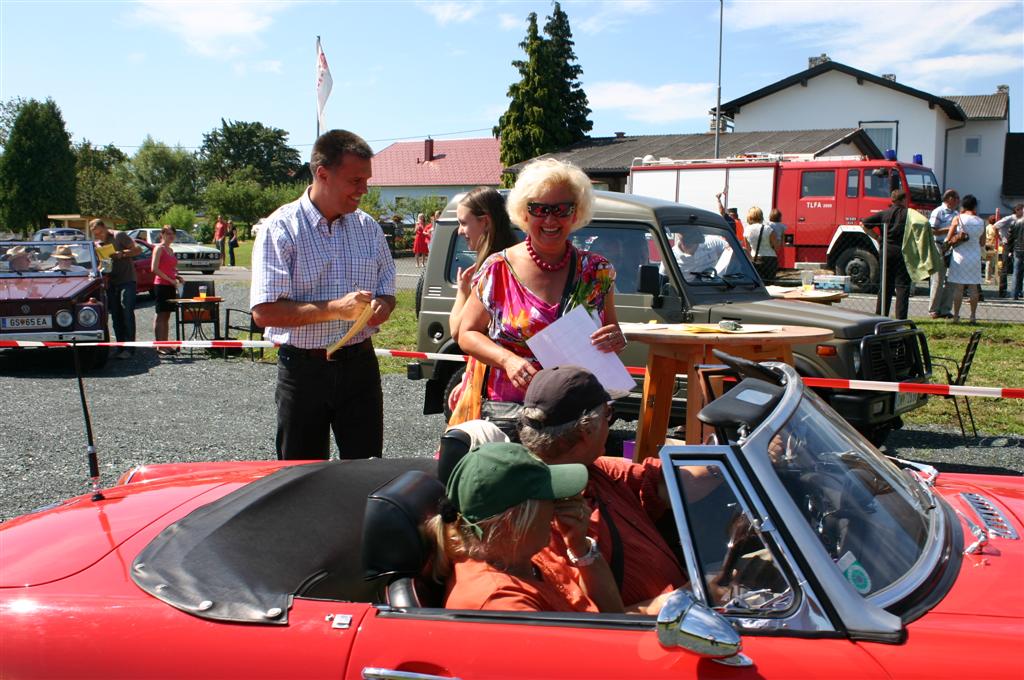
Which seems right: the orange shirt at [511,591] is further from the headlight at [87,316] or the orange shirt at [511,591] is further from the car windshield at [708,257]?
the headlight at [87,316]

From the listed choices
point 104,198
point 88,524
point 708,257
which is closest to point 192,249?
point 708,257

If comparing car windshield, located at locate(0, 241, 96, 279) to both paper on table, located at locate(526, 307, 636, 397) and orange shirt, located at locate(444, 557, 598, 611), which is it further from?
orange shirt, located at locate(444, 557, 598, 611)

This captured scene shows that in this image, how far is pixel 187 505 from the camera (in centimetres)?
260

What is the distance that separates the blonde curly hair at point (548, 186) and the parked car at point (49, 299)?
322 inches

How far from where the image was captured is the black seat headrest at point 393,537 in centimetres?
210

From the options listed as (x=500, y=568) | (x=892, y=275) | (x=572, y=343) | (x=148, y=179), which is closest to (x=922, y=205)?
(x=892, y=275)

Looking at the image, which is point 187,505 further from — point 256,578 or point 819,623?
point 819,623

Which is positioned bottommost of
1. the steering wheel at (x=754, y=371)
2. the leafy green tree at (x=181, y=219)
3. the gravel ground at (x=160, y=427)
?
the gravel ground at (x=160, y=427)

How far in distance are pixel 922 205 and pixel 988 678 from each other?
18284mm

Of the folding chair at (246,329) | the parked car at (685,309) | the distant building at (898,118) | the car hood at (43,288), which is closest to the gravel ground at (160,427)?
the folding chair at (246,329)

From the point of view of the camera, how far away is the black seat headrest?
2096mm

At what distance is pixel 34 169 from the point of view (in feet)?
164

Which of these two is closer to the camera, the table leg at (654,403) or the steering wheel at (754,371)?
the steering wheel at (754,371)

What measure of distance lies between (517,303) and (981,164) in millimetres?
42795
